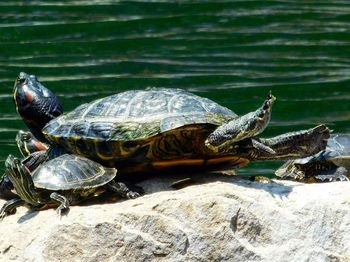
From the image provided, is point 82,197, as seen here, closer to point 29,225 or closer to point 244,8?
point 29,225

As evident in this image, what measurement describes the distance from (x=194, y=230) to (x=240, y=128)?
1.76 feet

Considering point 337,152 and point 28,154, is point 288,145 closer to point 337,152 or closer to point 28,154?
point 28,154

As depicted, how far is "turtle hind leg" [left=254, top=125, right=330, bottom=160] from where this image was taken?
650 cm

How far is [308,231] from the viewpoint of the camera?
6160 mm

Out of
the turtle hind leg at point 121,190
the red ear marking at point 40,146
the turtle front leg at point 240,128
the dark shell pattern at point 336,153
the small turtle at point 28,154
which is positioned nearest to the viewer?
the turtle front leg at point 240,128

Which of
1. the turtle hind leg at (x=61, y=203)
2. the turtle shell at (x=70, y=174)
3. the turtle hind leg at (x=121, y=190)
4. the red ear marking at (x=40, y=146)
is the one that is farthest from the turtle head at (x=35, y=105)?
the turtle hind leg at (x=61, y=203)

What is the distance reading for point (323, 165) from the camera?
8.03 metres

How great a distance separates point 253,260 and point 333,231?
0.42 m

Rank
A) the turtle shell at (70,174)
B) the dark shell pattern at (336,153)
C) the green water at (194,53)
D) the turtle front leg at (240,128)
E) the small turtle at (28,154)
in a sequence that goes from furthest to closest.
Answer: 1. the green water at (194,53)
2. the dark shell pattern at (336,153)
3. the small turtle at (28,154)
4. the turtle shell at (70,174)
5. the turtle front leg at (240,128)

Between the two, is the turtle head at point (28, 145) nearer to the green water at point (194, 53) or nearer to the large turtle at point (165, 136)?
the large turtle at point (165, 136)

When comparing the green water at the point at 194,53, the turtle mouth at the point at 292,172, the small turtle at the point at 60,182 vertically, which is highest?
the small turtle at the point at 60,182

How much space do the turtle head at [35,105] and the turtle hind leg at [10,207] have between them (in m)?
0.90

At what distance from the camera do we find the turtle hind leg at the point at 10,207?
6449mm

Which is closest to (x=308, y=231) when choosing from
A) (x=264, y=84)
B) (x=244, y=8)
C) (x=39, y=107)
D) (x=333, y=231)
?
(x=333, y=231)
